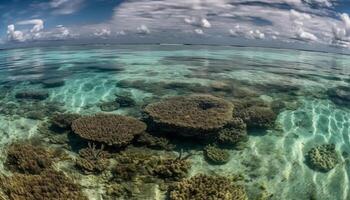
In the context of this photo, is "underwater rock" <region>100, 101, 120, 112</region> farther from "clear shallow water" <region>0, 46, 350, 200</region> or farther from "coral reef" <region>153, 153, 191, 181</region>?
"coral reef" <region>153, 153, 191, 181</region>

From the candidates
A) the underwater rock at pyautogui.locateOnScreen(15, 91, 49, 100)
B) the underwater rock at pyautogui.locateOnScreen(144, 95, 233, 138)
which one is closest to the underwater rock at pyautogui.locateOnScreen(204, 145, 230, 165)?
the underwater rock at pyautogui.locateOnScreen(144, 95, 233, 138)

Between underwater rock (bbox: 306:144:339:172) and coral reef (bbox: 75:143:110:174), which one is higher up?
coral reef (bbox: 75:143:110:174)

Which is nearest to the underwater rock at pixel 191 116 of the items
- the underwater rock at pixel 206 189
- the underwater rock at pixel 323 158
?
the underwater rock at pixel 206 189

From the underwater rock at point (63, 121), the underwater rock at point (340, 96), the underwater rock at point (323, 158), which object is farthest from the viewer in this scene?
the underwater rock at point (340, 96)

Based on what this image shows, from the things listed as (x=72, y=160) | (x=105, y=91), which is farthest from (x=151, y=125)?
(x=105, y=91)

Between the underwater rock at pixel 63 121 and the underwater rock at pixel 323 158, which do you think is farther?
the underwater rock at pixel 63 121

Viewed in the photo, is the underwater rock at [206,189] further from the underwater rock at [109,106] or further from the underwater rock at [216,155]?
the underwater rock at [109,106]
